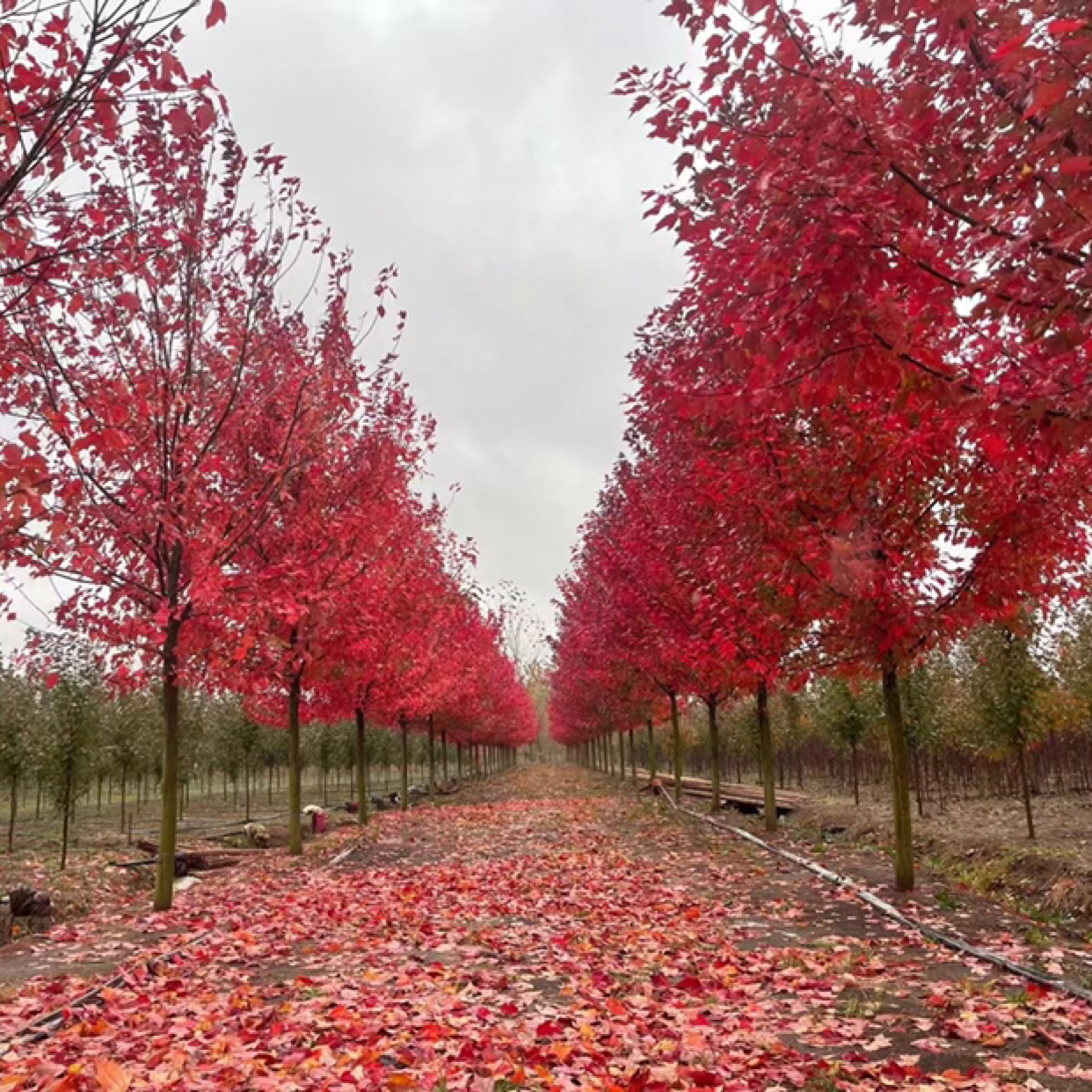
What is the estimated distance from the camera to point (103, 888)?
1445 centimetres

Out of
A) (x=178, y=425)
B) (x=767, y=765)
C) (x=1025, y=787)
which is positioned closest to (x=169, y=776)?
(x=178, y=425)

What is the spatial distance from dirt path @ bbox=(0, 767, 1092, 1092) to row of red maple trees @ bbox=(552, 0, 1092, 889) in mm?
2831

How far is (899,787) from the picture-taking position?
8930 millimetres

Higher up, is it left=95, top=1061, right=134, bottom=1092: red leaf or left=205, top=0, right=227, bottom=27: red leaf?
left=205, top=0, right=227, bottom=27: red leaf

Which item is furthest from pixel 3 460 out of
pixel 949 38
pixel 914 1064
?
pixel 914 1064

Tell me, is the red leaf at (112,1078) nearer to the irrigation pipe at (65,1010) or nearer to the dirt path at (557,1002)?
the dirt path at (557,1002)

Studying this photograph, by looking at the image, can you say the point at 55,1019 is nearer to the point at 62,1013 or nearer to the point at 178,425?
the point at 62,1013

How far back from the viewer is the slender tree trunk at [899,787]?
882 cm

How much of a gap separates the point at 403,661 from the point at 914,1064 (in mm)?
→ 15399

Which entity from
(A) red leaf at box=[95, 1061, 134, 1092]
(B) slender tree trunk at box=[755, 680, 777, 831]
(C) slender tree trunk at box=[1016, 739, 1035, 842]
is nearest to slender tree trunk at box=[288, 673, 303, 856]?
(B) slender tree trunk at box=[755, 680, 777, 831]

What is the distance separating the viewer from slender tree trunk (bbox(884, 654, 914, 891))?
8.82 m

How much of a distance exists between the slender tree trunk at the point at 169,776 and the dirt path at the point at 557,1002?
0.37m

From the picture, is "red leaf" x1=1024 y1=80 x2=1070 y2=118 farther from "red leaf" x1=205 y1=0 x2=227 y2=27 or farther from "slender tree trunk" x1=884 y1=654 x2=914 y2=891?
"slender tree trunk" x1=884 y1=654 x2=914 y2=891

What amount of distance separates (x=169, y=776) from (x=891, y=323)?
848 cm
